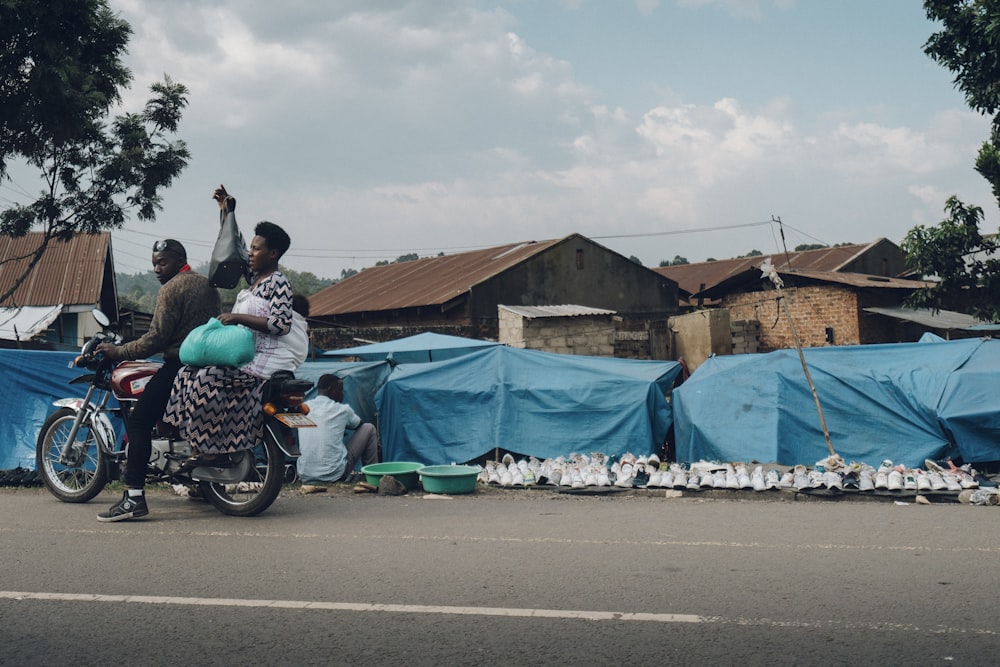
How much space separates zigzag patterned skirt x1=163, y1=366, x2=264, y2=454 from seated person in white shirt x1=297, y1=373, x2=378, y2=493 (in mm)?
2427

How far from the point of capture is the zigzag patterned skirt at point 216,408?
617 centimetres

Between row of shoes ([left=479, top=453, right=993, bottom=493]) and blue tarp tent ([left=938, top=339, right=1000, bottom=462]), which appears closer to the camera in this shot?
row of shoes ([left=479, top=453, right=993, bottom=493])

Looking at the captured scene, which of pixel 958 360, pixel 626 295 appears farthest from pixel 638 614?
pixel 626 295

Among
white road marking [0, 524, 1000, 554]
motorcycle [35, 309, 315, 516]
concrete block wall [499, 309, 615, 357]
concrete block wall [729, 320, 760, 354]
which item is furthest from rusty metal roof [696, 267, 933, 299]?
motorcycle [35, 309, 315, 516]

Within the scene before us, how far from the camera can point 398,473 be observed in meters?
8.45

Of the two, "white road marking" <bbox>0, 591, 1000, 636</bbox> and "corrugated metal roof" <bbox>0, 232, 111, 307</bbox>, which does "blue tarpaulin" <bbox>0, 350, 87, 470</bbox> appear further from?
"corrugated metal roof" <bbox>0, 232, 111, 307</bbox>

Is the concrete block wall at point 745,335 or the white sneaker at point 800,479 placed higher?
the concrete block wall at point 745,335

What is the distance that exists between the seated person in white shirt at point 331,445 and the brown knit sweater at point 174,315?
2.75 m

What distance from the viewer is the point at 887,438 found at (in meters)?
9.73

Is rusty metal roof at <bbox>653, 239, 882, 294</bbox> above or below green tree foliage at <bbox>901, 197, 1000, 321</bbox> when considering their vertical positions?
above

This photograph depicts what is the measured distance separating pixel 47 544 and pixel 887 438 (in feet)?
27.7

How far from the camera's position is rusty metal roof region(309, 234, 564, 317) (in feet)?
91.2

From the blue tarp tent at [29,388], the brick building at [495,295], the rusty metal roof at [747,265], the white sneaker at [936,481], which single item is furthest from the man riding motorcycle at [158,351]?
the rusty metal roof at [747,265]

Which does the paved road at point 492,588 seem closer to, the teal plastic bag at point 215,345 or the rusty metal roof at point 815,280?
the teal plastic bag at point 215,345
